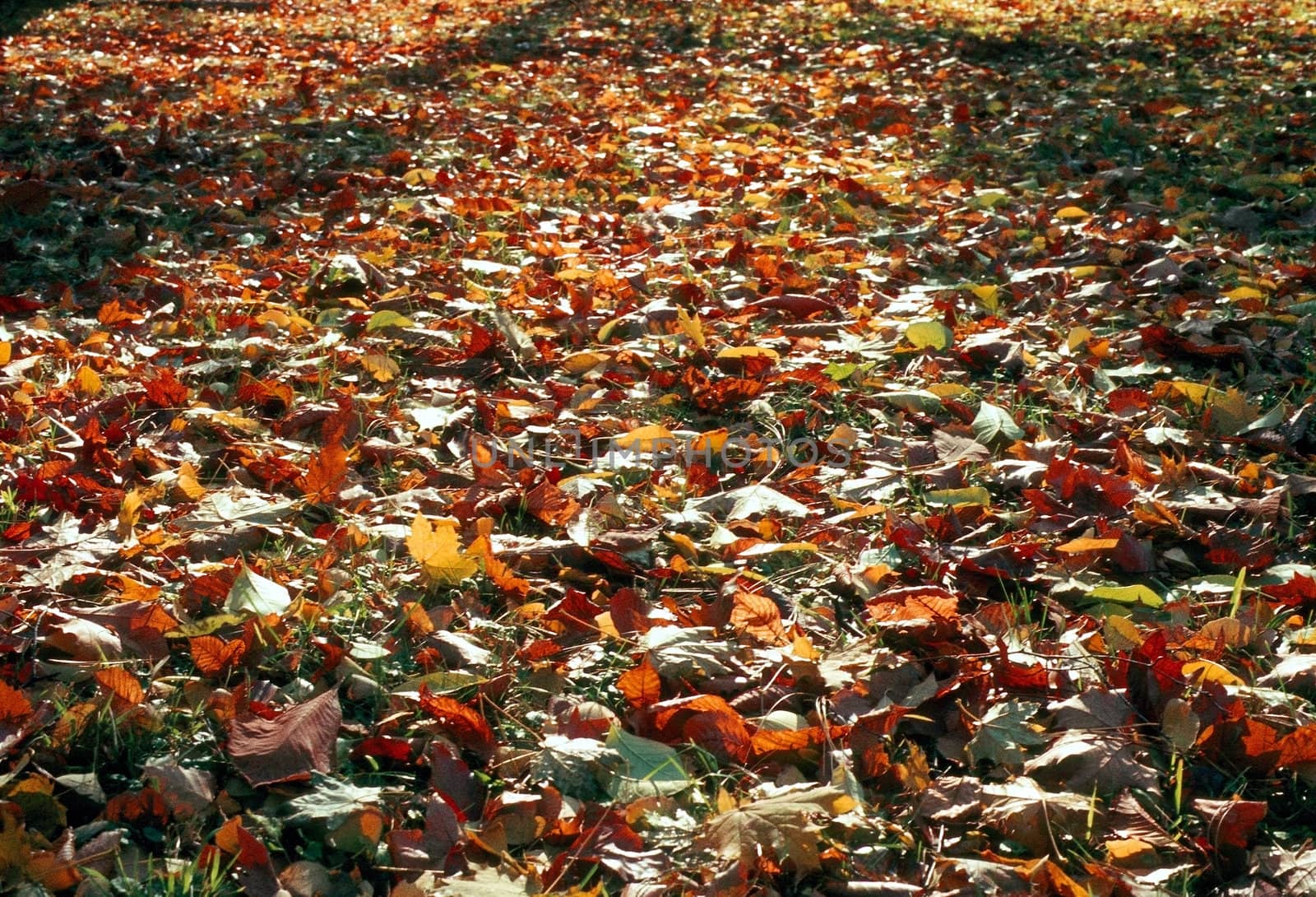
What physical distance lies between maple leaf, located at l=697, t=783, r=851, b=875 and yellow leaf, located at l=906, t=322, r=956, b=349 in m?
1.91

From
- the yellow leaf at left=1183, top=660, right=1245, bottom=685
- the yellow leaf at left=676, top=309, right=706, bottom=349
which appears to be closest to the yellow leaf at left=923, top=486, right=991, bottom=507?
the yellow leaf at left=1183, top=660, right=1245, bottom=685

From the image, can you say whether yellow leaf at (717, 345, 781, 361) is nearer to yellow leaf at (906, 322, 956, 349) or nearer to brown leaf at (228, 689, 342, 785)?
yellow leaf at (906, 322, 956, 349)

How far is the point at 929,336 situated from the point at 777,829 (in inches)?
80.2

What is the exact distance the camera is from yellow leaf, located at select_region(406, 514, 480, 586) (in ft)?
Result: 7.42

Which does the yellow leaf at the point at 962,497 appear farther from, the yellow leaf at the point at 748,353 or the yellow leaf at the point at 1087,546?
the yellow leaf at the point at 748,353

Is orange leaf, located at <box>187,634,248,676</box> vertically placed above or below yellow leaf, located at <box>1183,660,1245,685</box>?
above

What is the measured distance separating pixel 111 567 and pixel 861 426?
1.84 metres

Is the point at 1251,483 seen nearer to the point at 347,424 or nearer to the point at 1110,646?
the point at 1110,646

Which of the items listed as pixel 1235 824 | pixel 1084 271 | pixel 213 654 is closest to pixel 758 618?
pixel 1235 824

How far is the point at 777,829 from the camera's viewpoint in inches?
65.0

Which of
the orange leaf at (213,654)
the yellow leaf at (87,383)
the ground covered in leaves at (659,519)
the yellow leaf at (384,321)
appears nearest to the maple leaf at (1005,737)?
the ground covered in leaves at (659,519)

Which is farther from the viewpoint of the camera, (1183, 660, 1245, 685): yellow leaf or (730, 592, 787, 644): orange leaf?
(730, 592, 787, 644): orange leaf

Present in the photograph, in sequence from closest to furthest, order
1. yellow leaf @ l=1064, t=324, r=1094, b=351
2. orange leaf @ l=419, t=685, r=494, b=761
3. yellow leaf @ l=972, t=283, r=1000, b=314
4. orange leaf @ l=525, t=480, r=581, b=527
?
orange leaf @ l=419, t=685, r=494, b=761
orange leaf @ l=525, t=480, r=581, b=527
yellow leaf @ l=1064, t=324, r=1094, b=351
yellow leaf @ l=972, t=283, r=1000, b=314

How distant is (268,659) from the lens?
6.74ft
